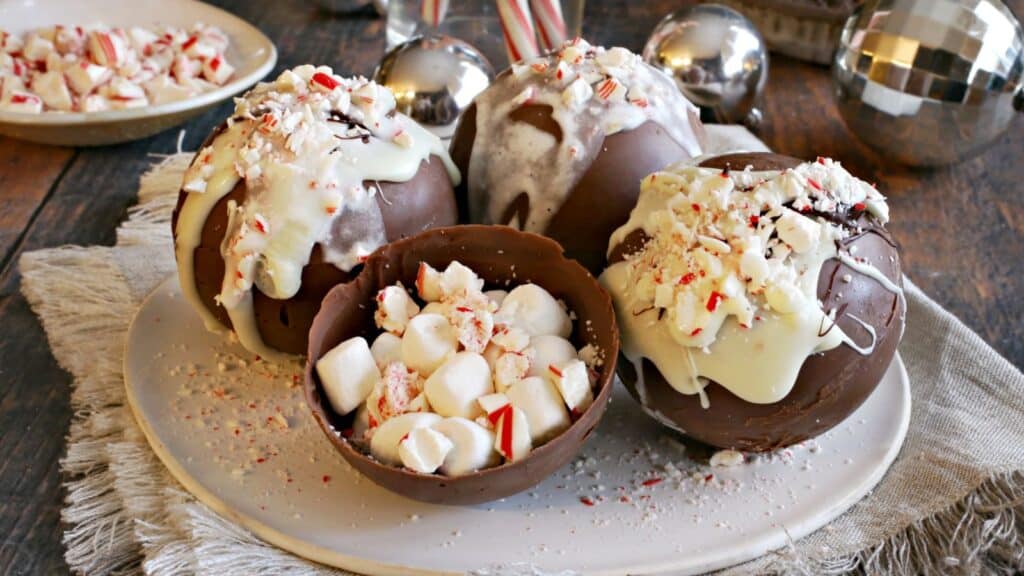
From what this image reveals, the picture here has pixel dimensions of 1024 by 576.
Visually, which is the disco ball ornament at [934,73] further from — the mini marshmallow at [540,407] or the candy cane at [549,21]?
the mini marshmallow at [540,407]

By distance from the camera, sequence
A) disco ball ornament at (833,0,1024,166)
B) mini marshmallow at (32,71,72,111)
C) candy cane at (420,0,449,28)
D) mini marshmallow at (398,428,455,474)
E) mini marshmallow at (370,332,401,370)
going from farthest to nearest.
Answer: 1. candy cane at (420,0,449,28)
2. mini marshmallow at (32,71,72,111)
3. disco ball ornament at (833,0,1024,166)
4. mini marshmallow at (370,332,401,370)
5. mini marshmallow at (398,428,455,474)

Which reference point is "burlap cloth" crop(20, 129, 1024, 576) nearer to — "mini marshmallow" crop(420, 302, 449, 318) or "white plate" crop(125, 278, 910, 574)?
"white plate" crop(125, 278, 910, 574)

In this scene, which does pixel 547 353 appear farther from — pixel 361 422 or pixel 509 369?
pixel 361 422

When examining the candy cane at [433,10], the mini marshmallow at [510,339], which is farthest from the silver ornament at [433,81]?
the mini marshmallow at [510,339]

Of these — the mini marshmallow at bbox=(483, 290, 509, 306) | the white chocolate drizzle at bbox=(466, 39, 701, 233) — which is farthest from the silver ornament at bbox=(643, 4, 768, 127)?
the mini marshmallow at bbox=(483, 290, 509, 306)

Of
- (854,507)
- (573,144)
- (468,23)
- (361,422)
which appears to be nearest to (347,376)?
(361,422)

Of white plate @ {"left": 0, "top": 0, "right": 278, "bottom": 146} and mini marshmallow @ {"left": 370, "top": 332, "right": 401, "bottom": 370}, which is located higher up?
mini marshmallow @ {"left": 370, "top": 332, "right": 401, "bottom": 370}
